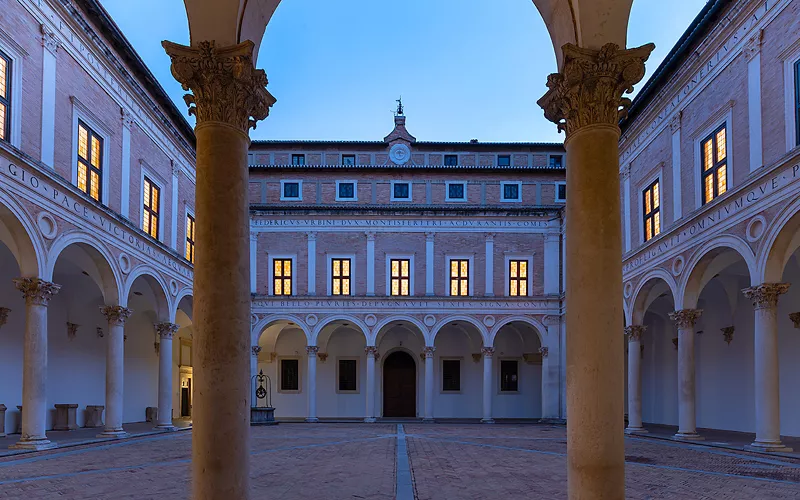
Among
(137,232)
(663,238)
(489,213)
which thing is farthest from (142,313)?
(663,238)

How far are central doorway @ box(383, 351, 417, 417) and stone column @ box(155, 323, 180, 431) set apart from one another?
1478cm

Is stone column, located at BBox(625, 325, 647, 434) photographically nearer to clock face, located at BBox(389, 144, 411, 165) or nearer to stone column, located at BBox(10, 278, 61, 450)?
clock face, located at BBox(389, 144, 411, 165)

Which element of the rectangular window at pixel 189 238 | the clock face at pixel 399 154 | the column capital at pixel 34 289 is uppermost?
the clock face at pixel 399 154

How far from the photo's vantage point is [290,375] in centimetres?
3656

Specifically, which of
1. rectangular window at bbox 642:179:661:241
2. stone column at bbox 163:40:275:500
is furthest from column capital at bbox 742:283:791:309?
stone column at bbox 163:40:275:500

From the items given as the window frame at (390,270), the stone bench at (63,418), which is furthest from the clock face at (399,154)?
the stone bench at (63,418)

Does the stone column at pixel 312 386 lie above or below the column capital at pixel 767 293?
below

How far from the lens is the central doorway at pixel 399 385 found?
36.4 meters

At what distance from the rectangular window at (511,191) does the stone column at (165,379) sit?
18.0m

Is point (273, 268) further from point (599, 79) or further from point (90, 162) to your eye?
point (599, 79)

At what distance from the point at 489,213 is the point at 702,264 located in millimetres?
14944

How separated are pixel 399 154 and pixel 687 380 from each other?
20.4m

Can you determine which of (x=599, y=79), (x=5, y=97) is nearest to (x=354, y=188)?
(x=5, y=97)

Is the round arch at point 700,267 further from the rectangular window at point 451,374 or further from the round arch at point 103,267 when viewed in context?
the rectangular window at point 451,374
